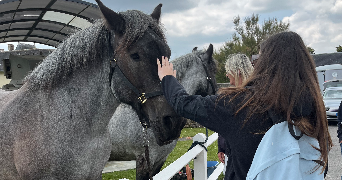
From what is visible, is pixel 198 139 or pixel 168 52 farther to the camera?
pixel 198 139

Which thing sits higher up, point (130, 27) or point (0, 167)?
point (130, 27)

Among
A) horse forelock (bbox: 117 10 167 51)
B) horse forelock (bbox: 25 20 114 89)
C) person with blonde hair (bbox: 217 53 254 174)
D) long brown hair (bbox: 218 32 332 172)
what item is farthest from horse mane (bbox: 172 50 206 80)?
long brown hair (bbox: 218 32 332 172)

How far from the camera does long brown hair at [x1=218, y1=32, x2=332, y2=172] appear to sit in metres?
1.40

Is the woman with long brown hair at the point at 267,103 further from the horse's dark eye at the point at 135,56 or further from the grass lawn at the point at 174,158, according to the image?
the grass lawn at the point at 174,158

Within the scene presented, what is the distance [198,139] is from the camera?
11.8 ft

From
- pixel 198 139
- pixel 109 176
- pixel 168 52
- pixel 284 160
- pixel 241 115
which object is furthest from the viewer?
pixel 109 176

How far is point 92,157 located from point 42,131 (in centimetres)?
41

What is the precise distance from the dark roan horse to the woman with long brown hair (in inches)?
17.0

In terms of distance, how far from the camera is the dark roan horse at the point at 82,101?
1877mm

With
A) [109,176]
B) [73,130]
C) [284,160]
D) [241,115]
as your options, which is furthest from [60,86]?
[109,176]

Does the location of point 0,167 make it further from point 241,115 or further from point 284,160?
point 284,160

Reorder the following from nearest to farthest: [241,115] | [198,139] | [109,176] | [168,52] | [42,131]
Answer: [241,115]
[42,131]
[168,52]
[198,139]
[109,176]


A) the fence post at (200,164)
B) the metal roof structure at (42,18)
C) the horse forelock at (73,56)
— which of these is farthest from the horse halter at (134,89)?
the metal roof structure at (42,18)

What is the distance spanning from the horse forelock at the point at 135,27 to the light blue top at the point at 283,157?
1.11 meters
